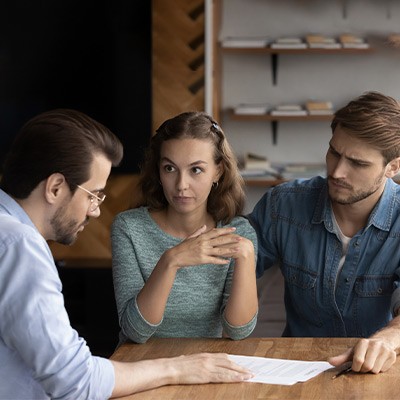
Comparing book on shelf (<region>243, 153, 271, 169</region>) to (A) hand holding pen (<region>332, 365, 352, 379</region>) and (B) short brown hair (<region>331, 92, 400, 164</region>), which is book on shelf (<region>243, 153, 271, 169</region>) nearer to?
(B) short brown hair (<region>331, 92, 400, 164</region>)

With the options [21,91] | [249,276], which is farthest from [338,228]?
[21,91]

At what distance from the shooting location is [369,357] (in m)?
2.02

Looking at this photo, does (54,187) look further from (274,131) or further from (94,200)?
(274,131)

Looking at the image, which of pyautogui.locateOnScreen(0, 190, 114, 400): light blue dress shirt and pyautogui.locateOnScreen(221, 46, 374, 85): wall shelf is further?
pyautogui.locateOnScreen(221, 46, 374, 85): wall shelf

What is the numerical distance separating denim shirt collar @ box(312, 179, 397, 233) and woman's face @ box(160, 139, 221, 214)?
14.7 inches

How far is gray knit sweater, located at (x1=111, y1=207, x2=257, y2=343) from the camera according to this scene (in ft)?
8.14

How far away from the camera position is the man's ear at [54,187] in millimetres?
1810

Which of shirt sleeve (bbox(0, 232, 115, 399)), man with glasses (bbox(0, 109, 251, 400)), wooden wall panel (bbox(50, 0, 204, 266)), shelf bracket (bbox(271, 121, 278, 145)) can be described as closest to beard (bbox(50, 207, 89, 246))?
man with glasses (bbox(0, 109, 251, 400))

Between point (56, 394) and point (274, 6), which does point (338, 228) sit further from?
point (274, 6)

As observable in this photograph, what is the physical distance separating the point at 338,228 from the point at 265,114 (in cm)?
269

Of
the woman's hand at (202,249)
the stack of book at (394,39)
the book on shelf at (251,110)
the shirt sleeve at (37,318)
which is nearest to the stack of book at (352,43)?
the stack of book at (394,39)

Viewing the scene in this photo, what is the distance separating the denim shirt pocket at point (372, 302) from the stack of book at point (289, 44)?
2.81 meters

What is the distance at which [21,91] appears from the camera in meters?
5.21

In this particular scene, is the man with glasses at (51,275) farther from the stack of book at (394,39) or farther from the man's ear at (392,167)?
the stack of book at (394,39)
